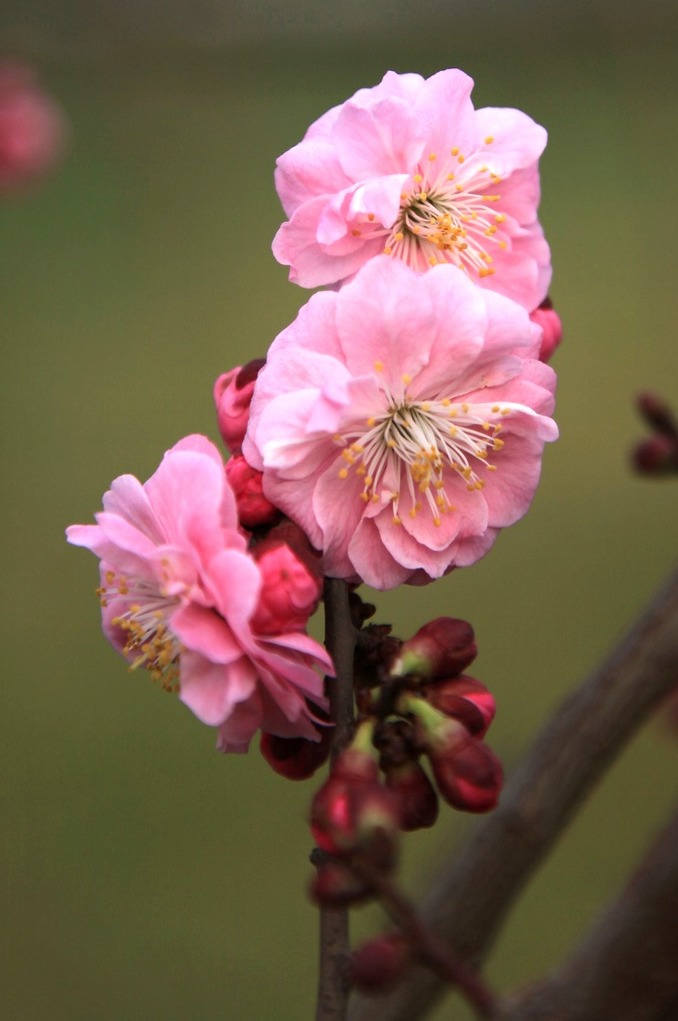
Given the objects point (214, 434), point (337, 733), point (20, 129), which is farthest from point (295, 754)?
point (214, 434)

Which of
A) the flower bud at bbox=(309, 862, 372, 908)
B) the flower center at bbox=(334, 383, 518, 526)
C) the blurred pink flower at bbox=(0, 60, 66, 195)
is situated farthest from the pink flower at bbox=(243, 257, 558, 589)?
the blurred pink flower at bbox=(0, 60, 66, 195)

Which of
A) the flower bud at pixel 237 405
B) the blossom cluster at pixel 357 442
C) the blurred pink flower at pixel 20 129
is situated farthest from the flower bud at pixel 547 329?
the blurred pink flower at pixel 20 129

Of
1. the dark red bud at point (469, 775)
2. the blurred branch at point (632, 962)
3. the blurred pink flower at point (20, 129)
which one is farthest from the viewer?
the blurred pink flower at point (20, 129)

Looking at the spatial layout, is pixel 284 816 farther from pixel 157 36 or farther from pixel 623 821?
pixel 157 36

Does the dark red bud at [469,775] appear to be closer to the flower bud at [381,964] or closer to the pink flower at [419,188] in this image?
the flower bud at [381,964]

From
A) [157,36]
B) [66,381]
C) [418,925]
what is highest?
[157,36]

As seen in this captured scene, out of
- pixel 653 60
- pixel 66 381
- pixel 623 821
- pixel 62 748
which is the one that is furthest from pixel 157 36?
pixel 623 821

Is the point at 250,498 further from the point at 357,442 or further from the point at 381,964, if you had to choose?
the point at 381,964
